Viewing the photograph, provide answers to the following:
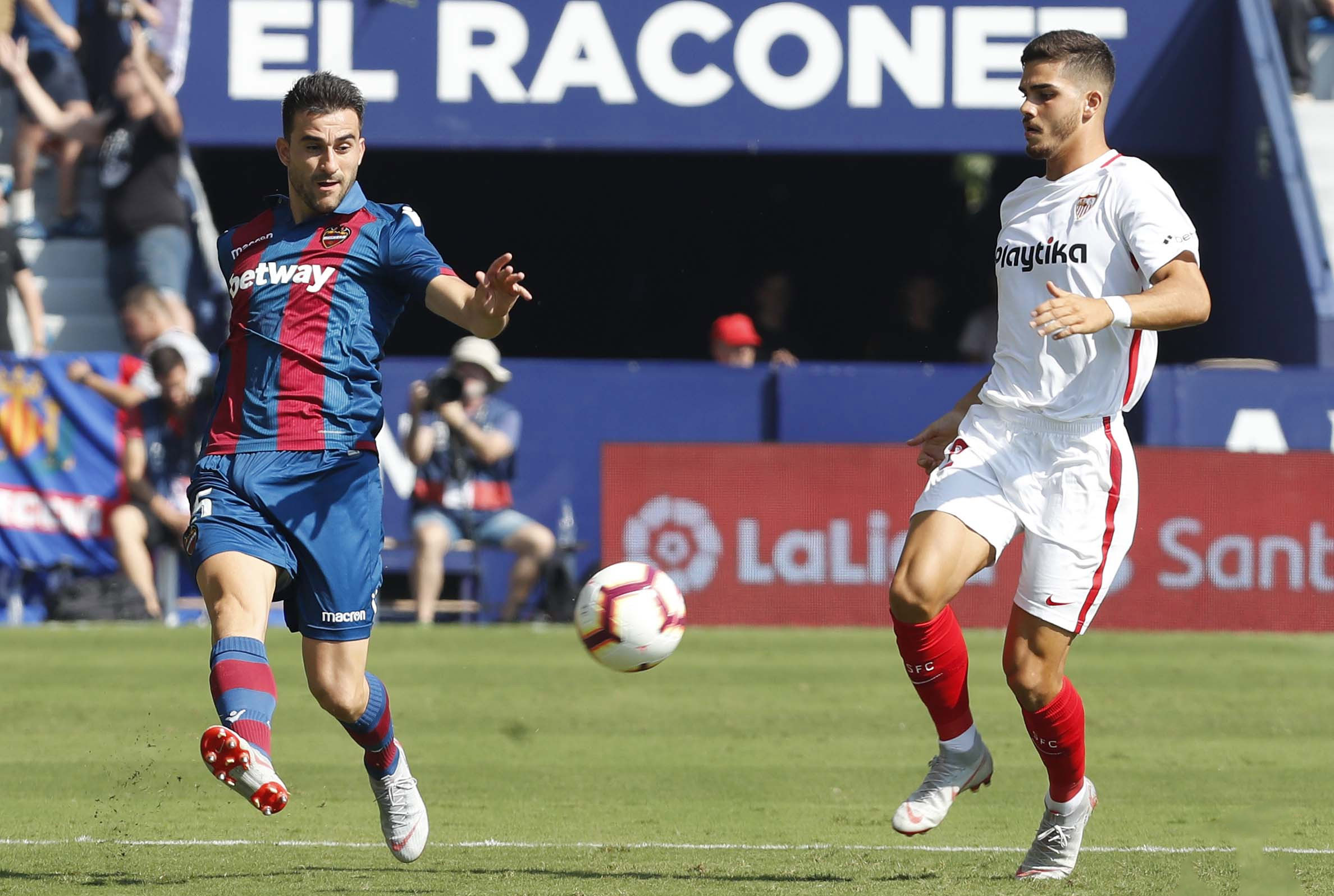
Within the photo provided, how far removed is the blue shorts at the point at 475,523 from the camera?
47.9 ft

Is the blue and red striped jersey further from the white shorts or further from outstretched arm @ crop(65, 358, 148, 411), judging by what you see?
outstretched arm @ crop(65, 358, 148, 411)

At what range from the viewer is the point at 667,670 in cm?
1181

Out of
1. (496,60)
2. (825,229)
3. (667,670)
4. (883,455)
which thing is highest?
(496,60)

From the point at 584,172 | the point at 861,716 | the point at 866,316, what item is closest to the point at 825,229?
the point at 866,316

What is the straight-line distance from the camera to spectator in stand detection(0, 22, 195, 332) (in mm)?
18000

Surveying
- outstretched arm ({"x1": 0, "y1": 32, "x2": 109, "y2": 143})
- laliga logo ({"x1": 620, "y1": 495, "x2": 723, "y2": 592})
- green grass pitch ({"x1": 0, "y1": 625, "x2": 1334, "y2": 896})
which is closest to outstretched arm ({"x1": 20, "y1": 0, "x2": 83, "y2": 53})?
outstretched arm ({"x1": 0, "y1": 32, "x2": 109, "y2": 143})

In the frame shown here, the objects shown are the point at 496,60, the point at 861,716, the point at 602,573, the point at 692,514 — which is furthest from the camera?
the point at 496,60

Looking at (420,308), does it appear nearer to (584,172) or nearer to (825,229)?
(584,172)

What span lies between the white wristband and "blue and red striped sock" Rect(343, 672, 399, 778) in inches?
96.5

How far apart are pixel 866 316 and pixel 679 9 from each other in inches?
210

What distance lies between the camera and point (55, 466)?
48.4 feet

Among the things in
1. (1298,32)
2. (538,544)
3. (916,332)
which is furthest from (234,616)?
(1298,32)

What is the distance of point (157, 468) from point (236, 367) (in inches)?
366

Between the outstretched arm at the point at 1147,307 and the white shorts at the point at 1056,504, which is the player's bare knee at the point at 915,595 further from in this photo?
the outstretched arm at the point at 1147,307
